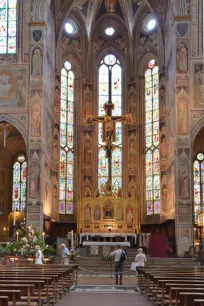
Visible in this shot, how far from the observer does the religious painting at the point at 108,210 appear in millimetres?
38312

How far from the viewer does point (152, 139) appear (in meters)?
42.1

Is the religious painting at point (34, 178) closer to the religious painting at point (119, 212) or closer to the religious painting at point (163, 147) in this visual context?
the religious painting at point (119, 212)

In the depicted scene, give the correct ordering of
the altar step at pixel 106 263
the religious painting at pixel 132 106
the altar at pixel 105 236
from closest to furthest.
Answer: the altar step at pixel 106 263 → the altar at pixel 105 236 → the religious painting at pixel 132 106

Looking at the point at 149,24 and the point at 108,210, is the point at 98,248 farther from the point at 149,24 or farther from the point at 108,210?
the point at 149,24

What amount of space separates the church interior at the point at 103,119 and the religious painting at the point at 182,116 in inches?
2.3

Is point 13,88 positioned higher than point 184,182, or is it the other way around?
point 13,88

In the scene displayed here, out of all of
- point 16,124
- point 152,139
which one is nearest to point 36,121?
point 16,124

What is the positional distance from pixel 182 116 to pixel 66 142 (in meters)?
11.5

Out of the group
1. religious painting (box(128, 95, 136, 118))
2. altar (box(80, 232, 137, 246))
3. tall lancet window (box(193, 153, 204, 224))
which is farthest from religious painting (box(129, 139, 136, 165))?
altar (box(80, 232, 137, 246))

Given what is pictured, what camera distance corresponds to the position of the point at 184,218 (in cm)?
3247

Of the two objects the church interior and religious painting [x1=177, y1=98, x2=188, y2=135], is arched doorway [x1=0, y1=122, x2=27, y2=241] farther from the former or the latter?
religious painting [x1=177, y1=98, x2=188, y2=135]

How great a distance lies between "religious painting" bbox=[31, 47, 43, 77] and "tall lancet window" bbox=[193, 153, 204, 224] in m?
13.7

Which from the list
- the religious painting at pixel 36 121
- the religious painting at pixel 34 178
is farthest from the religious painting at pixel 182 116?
the religious painting at pixel 34 178

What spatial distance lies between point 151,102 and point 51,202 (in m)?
11.0
